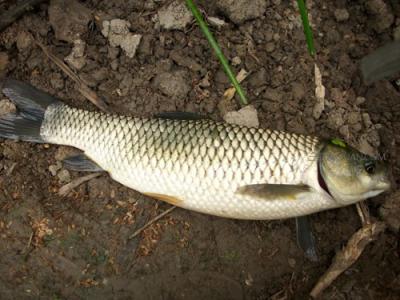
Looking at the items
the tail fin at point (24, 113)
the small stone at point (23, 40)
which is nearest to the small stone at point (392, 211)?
the tail fin at point (24, 113)

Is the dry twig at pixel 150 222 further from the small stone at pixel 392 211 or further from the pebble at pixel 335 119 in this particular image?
the small stone at pixel 392 211

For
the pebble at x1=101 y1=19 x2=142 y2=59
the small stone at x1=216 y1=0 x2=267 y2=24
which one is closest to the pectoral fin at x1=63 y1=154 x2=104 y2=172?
the pebble at x1=101 y1=19 x2=142 y2=59

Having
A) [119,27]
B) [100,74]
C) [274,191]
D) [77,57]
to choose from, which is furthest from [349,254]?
[77,57]

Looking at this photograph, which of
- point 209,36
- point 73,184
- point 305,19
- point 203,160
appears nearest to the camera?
point 209,36

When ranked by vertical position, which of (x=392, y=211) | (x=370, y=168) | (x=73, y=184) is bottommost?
(x=73, y=184)

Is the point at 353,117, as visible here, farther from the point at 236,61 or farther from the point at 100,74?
the point at 100,74
